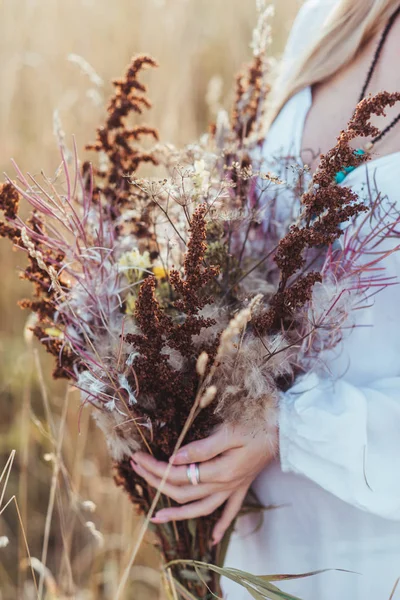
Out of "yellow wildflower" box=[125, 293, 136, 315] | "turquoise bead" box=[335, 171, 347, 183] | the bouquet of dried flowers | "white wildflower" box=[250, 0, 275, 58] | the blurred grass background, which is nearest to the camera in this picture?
the bouquet of dried flowers

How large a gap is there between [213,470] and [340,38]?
2.79ft

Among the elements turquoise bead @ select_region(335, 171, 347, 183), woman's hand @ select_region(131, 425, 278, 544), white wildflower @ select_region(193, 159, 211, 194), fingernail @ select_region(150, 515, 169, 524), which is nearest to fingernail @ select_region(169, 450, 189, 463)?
woman's hand @ select_region(131, 425, 278, 544)

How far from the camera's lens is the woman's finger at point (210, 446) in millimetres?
804

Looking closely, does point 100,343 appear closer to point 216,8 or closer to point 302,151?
point 302,151

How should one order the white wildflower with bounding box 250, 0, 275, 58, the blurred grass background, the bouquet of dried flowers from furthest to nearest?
the blurred grass background
the white wildflower with bounding box 250, 0, 275, 58
the bouquet of dried flowers

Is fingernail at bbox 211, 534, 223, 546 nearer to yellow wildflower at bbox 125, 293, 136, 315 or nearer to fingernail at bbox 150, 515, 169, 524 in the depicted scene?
fingernail at bbox 150, 515, 169, 524

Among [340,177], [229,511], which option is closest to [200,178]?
[340,177]

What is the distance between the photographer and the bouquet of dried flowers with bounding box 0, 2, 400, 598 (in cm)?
65

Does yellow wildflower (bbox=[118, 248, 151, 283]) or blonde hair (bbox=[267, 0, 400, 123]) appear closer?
yellow wildflower (bbox=[118, 248, 151, 283])

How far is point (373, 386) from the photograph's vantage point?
897 millimetres

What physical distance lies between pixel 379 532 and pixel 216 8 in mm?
2871

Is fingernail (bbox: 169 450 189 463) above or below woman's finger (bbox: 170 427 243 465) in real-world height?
below

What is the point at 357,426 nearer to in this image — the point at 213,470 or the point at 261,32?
the point at 213,470

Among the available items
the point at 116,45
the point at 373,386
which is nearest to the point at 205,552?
the point at 373,386
